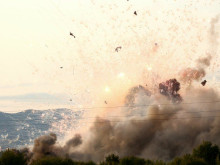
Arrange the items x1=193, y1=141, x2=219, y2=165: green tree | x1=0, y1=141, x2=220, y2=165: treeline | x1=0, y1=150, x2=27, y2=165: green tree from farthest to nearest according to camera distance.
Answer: x1=193, y1=141, x2=219, y2=165: green tree < x1=0, y1=150, x2=27, y2=165: green tree < x1=0, y1=141, x2=220, y2=165: treeline

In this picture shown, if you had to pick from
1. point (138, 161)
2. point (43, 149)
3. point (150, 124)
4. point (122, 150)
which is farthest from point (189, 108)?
point (138, 161)

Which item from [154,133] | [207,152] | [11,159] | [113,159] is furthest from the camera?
[154,133]

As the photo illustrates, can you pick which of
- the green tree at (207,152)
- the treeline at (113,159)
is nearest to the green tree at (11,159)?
the treeline at (113,159)

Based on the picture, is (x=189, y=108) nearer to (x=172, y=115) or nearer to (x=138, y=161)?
(x=172, y=115)

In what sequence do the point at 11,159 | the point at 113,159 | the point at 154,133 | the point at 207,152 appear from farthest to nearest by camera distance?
the point at 154,133, the point at 207,152, the point at 113,159, the point at 11,159

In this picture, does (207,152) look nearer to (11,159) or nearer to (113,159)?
(113,159)

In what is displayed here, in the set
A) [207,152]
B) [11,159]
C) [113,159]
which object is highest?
[11,159]

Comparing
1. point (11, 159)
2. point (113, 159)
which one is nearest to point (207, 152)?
point (113, 159)

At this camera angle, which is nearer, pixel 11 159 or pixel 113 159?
pixel 11 159

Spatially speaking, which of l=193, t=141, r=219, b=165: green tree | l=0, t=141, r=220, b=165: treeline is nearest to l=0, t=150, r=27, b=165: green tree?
l=0, t=141, r=220, b=165: treeline

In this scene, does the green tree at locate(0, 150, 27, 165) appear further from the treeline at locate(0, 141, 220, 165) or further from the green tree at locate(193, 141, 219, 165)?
the green tree at locate(193, 141, 219, 165)

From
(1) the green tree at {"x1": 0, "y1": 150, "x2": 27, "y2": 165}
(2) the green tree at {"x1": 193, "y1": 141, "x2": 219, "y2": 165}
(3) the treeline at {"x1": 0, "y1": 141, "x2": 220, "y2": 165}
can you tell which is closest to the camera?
(3) the treeline at {"x1": 0, "y1": 141, "x2": 220, "y2": 165}
